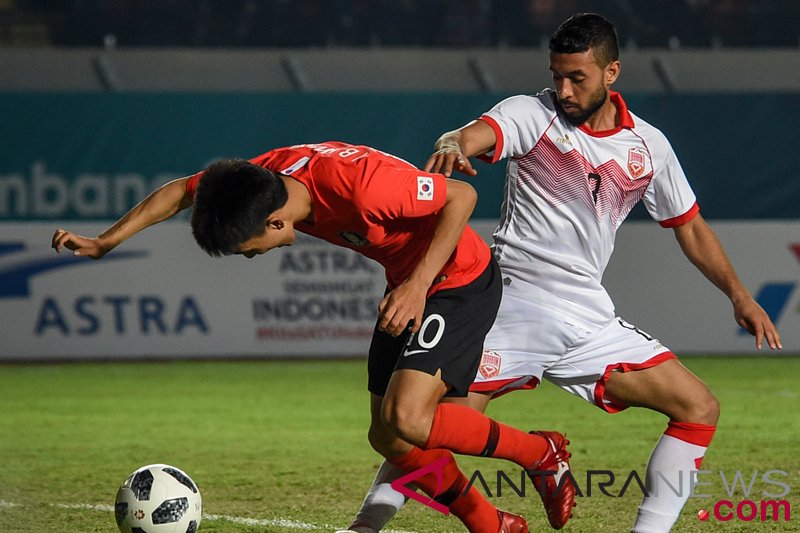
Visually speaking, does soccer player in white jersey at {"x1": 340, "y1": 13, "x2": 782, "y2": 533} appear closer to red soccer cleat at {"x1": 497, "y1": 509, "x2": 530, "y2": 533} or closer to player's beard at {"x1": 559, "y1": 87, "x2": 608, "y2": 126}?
player's beard at {"x1": 559, "y1": 87, "x2": 608, "y2": 126}

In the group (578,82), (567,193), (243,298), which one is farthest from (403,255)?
(243,298)

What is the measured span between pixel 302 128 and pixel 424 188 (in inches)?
365

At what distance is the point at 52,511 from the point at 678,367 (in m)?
2.64

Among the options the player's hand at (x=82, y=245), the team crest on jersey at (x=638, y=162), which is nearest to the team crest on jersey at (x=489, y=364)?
the team crest on jersey at (x=638, y=162)

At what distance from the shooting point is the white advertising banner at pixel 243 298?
1184 centimetres

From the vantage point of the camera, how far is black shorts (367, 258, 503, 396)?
419cm

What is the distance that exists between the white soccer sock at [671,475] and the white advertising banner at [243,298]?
297 inches

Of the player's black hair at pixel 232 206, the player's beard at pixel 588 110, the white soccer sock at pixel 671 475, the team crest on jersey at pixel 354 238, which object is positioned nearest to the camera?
the player's black hair at pixel 232 206

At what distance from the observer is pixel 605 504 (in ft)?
17.9

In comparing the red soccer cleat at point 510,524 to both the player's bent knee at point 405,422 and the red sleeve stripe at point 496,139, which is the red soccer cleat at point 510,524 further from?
the red sleeve stripe at point 496,139

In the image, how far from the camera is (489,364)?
4566 millimetres

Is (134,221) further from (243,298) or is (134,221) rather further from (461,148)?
(243,298)

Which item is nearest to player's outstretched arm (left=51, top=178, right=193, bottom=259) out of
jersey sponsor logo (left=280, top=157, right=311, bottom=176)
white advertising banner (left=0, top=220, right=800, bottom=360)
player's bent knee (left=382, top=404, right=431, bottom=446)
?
jersey sponsor logo (left=280, top=157, right=311, bottom=176)

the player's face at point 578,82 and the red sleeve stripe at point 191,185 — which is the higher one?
the player's face at point 578,82
